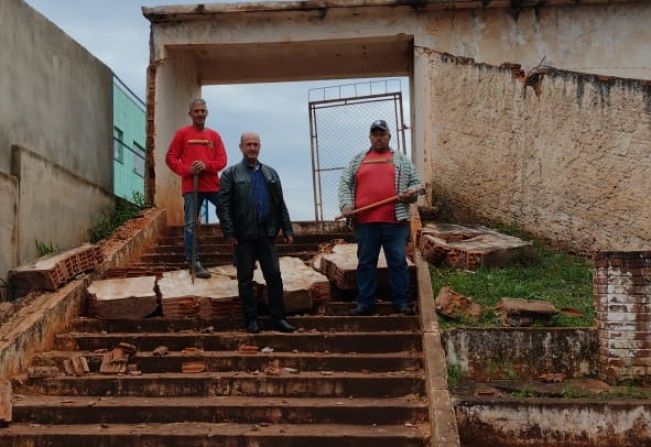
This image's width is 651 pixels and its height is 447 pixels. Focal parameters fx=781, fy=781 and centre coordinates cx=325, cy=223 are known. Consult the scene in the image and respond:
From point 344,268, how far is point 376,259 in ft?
1.83

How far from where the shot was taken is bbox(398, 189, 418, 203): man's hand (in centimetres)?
695

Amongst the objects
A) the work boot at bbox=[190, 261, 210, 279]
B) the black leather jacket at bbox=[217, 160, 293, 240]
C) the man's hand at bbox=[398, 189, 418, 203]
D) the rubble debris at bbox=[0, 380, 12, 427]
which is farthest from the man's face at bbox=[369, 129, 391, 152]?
the rubble debris at bbox=[0, 380, 12, 427]

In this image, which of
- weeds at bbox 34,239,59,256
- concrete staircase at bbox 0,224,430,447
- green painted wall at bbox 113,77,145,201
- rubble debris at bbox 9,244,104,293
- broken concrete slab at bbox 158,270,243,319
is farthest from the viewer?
green painted wall at bbox 113,77,145,201

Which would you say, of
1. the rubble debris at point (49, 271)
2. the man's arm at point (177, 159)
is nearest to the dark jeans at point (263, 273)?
the man's arm at point (177, 159)

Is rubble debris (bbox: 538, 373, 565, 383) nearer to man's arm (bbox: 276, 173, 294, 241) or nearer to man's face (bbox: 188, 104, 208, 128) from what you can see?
man's arm (bbox: 276, 173, 294, 241)

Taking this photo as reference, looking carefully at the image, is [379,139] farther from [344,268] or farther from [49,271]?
[49,271]

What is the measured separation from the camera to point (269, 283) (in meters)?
6.81

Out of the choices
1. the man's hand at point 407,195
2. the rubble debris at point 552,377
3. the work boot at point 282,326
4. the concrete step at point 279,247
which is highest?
the man's hand at point 407,195

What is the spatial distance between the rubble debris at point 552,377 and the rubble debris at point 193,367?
267 centimetres

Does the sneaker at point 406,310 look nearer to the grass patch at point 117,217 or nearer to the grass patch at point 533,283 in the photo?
the grass patch at point 533,283

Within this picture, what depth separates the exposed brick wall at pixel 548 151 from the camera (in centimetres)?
901

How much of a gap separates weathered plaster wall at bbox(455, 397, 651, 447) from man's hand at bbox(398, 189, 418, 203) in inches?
85.8

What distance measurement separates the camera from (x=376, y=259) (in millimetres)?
7062

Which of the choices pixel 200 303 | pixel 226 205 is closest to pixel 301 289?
pixel 200 303
